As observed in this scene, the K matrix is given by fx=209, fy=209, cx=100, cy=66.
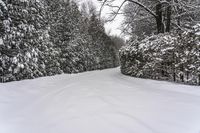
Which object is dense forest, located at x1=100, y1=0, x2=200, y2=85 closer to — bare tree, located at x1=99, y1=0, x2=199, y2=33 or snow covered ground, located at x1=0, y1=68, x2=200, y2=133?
bare tree, located at x1=99, y1=0, x2=199, y2=33

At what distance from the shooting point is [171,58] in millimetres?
7180

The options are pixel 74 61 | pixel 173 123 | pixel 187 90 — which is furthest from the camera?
pixel 74 61

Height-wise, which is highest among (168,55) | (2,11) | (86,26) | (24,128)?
(86,26)

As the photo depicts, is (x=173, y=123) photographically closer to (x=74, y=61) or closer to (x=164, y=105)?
(x=164, y=105)

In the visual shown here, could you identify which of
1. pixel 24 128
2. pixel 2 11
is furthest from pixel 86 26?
pixel 24 128

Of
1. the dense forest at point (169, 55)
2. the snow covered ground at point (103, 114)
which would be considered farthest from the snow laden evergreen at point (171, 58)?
the snow covered ground at point (103, 114)

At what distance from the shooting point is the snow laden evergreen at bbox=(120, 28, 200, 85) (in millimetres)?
6262

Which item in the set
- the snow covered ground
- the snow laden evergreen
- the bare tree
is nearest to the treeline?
the bare tree

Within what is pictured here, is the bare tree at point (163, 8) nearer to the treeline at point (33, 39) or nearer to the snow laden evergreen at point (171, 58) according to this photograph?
the snow laden evergreen at point (171, 58)

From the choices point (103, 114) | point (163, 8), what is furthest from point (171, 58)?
point (163, 8)

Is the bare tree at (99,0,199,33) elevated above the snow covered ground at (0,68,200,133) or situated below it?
above

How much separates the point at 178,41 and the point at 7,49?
7.26m

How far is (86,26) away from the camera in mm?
25000

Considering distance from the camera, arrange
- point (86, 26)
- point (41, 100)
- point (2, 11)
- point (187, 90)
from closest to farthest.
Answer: point (41, 100), point (187, 90), point (2, 11), point (86, 26)
